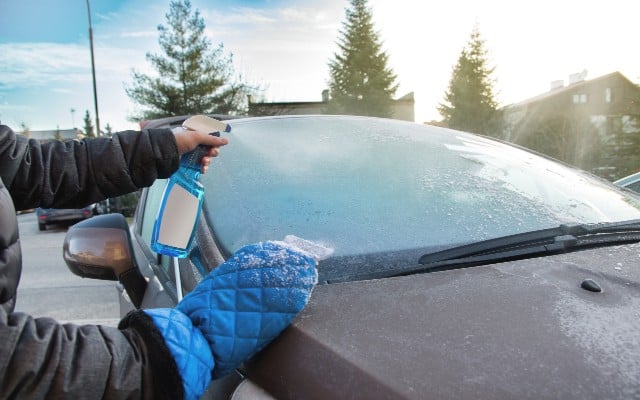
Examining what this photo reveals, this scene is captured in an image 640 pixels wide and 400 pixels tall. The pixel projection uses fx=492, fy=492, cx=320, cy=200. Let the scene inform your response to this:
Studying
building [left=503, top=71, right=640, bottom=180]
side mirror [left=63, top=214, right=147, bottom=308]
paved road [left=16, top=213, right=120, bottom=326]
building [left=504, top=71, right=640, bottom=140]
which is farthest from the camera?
building [left=504, top=71, right=640, bottom=140]

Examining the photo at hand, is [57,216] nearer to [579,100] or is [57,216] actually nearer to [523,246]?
[523,246]

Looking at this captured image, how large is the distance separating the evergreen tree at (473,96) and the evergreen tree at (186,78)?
16.0 meters

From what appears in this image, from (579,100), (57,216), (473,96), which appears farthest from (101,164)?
(579,100)

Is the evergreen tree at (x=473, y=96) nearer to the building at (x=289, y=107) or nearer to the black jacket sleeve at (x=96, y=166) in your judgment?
the building at (x=289, y=107)

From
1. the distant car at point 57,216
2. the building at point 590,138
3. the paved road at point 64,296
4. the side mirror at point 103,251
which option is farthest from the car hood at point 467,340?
the building at point 590,138

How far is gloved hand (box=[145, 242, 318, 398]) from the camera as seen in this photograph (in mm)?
838

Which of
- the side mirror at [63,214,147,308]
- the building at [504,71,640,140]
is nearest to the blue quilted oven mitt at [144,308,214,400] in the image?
the side mirror at [63,214,147,308]

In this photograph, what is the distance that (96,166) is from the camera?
4.58 feet

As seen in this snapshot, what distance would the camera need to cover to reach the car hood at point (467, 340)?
706 mm

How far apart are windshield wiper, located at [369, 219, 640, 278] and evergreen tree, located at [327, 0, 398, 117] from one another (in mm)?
28750

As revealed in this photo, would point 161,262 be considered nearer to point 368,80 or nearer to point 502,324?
point 502,324

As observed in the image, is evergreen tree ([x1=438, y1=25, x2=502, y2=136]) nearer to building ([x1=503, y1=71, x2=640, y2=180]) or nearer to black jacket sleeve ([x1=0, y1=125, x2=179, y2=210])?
building ([x1=503, y1=71, x2=640, y2=180])

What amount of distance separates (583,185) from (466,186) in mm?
609

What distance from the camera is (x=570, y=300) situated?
93 centimetres
